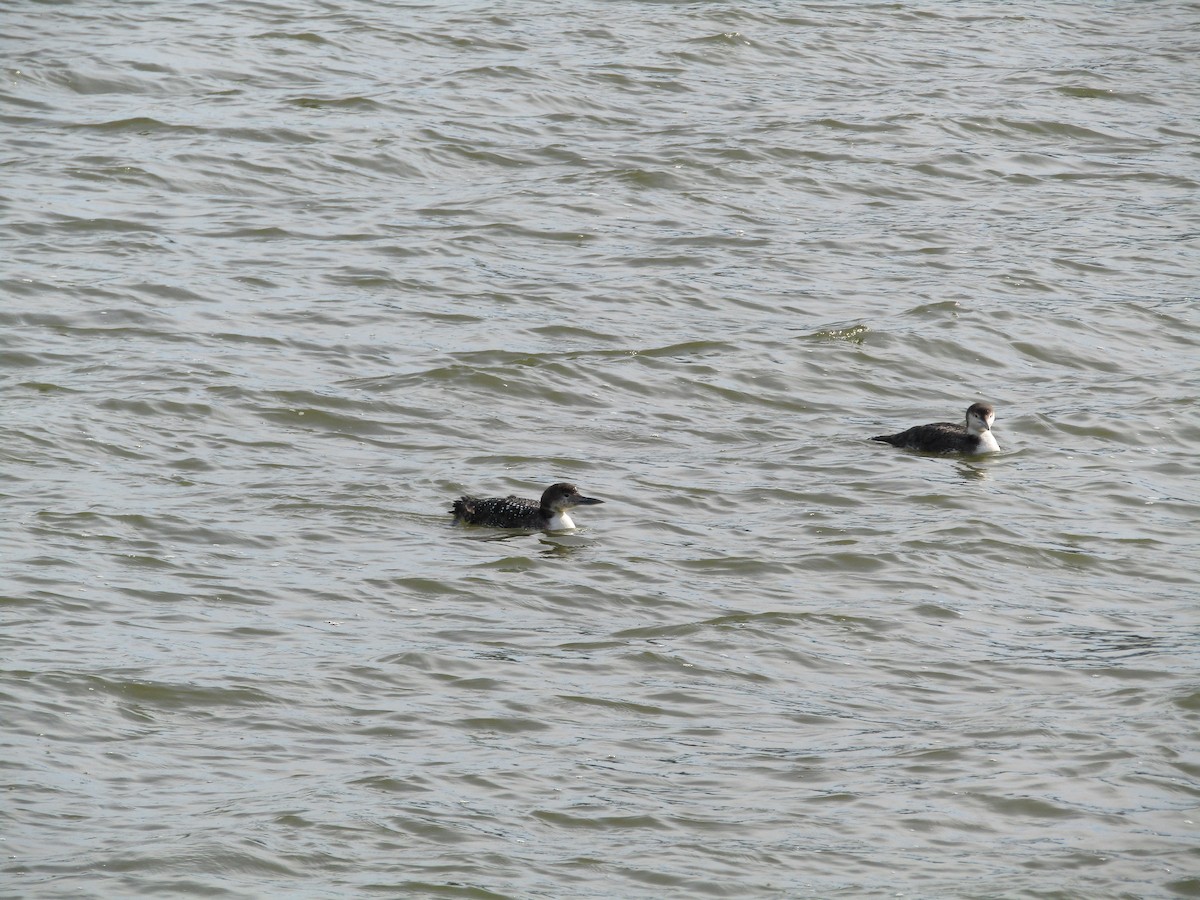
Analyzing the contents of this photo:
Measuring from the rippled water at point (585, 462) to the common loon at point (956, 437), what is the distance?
0.18 meters

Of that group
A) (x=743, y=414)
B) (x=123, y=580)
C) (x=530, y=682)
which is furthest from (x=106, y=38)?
(x=530, y=682)

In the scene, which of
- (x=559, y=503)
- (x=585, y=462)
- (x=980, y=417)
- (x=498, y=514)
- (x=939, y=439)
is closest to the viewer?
(x=498, y=514)

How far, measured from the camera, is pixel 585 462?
520 inches

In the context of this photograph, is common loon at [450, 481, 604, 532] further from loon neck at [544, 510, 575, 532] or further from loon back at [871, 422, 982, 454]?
loon back at [871, 422, 982, 454]

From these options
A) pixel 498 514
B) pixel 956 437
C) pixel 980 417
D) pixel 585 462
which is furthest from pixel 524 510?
pixel 980 417

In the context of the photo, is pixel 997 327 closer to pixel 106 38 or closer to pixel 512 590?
pixel 512 590

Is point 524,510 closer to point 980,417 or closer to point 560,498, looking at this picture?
point 560,498

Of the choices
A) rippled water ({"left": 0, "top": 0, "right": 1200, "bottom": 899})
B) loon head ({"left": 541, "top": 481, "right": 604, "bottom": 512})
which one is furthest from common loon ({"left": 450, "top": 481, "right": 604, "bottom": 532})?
rippled water ({"left": 0, "top": 0, "right": 1200, "bottom": 899})

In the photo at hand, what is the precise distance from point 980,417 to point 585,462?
10.4 ft

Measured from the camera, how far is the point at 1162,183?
21.2 meters

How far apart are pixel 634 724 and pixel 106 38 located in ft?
53.8

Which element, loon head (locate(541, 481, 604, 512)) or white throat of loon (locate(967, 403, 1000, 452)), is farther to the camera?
white throat of loon (locate(967, 403, 1000, 452))

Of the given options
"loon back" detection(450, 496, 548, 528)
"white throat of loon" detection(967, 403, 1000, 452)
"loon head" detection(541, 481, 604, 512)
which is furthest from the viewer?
"white throat of loon" detection(967, 403, 1000, 452)

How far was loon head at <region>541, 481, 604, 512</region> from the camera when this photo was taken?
1202cm
